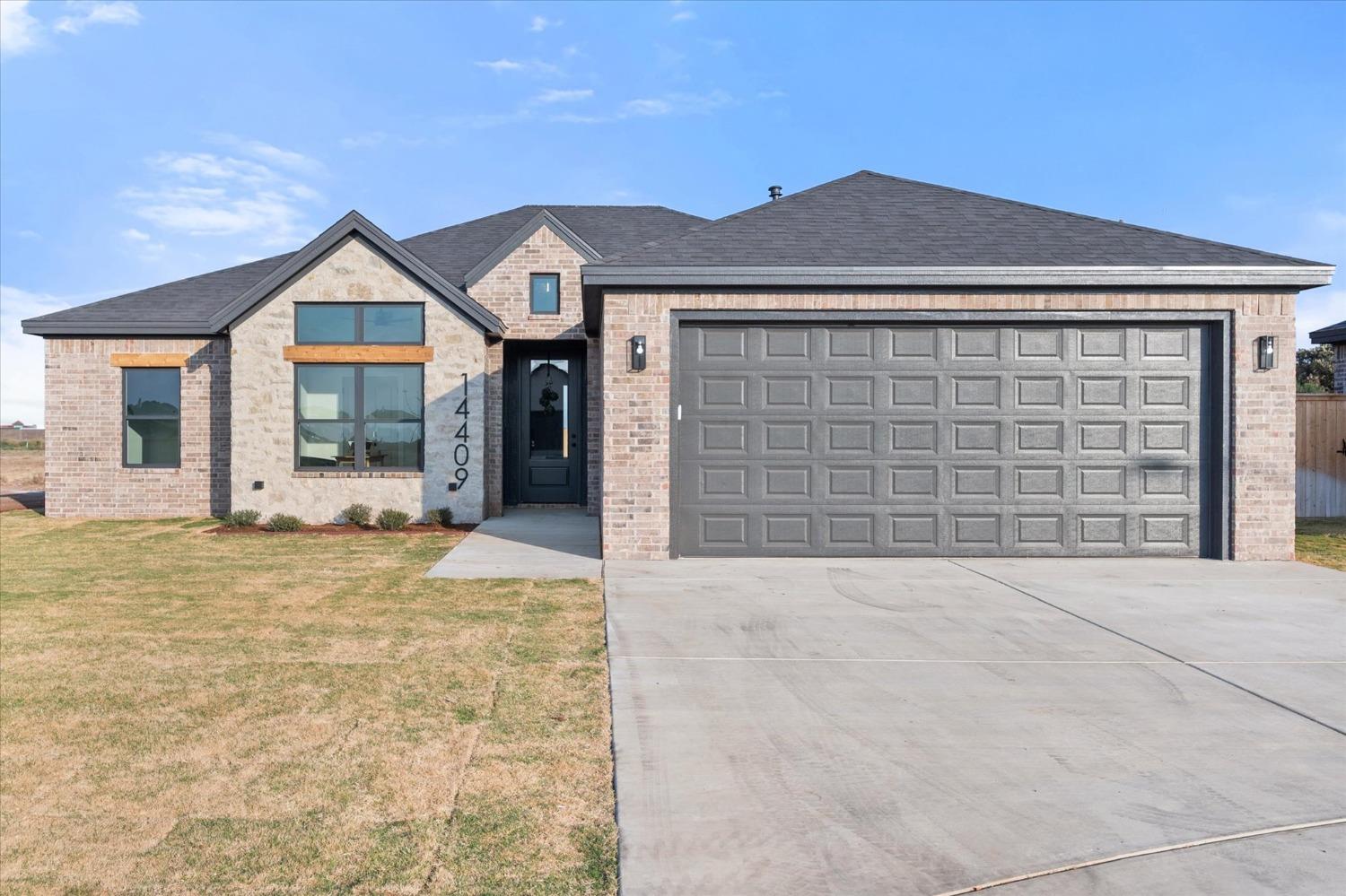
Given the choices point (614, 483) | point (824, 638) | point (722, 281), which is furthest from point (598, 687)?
point (722, 281)

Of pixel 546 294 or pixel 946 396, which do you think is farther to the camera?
pixel 546 294

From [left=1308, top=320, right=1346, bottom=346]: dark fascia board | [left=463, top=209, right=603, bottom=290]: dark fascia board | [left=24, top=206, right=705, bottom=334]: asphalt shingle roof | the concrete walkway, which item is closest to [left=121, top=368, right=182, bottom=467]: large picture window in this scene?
[left=24, top=206, right=705, bottom=334]: asphalt shingle roof

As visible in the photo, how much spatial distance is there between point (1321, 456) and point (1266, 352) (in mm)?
7053

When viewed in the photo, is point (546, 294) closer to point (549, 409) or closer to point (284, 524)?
point (549, 409)

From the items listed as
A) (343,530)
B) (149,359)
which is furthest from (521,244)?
(149,359)

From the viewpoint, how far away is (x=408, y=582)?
8.33m

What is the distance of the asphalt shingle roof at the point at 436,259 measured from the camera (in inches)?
559

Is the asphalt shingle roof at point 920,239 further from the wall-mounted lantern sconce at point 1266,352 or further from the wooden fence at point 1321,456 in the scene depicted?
the wooden fence at point 1321,456

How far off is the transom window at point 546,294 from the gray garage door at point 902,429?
6183mm

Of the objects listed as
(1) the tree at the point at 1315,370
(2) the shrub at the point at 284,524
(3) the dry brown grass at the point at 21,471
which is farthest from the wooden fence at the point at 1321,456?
(3) the dry brown grass at the point at 21,471

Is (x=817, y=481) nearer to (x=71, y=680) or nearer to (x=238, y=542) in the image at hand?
(x=71, y=680)

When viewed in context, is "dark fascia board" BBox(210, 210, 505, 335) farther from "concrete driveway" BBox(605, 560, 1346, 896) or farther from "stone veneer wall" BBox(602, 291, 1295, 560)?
"concrete driveway" BBox(605, 560, 1346, 896)

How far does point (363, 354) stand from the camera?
1330 centimetres

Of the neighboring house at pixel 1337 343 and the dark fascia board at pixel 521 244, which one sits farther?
the neighboring house at pixel 1337 343
